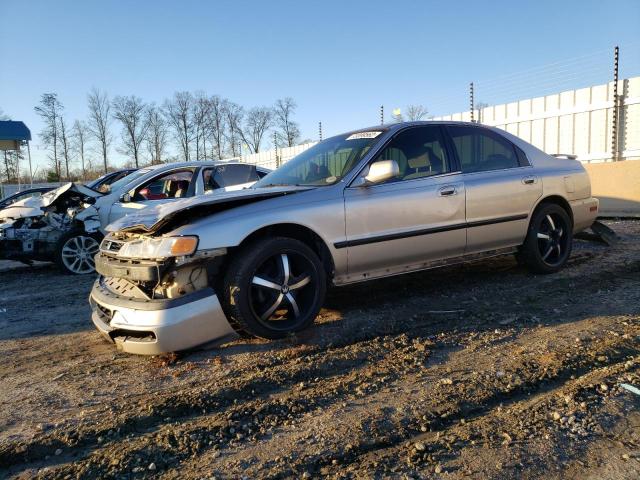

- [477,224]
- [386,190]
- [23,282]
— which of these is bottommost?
[23,282]

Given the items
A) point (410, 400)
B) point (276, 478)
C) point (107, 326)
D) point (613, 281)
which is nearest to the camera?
point (276, 478)

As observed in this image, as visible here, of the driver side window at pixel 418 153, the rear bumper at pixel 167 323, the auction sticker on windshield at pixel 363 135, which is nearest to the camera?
the rear bumper at pixel 167 323

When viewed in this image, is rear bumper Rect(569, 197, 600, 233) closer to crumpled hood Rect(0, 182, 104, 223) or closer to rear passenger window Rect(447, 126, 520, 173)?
rear passenger window Rect(447, 126, 520, 173)

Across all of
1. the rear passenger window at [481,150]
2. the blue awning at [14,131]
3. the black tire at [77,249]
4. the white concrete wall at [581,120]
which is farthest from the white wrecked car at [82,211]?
the blue awning at [14,131]

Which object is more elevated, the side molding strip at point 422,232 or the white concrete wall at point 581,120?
the white concrete wall at point 581,120

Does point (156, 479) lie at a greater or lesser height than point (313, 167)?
lesser

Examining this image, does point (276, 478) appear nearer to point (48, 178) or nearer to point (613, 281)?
point (613, 281)

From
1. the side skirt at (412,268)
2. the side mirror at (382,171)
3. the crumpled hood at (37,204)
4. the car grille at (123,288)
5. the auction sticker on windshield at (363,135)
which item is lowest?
the side skirt at (412,268)

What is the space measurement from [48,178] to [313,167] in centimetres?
4550

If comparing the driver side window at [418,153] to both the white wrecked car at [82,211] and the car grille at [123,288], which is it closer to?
the car grille at [123,288]

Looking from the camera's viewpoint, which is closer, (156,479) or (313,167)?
(156,479)

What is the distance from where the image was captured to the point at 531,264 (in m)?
5.23

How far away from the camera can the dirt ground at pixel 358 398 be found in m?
2.20

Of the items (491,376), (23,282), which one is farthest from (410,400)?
(23,282)
